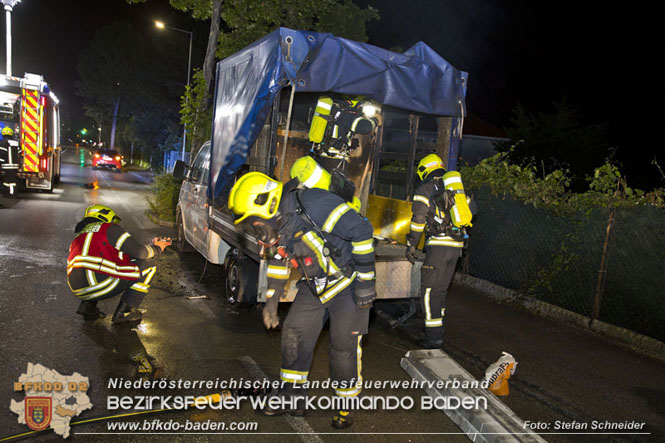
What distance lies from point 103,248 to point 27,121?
11165 mm

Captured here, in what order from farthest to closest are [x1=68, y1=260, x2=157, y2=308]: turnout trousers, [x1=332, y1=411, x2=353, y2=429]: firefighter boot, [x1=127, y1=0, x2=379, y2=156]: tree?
[x1=127, y1=0, x2=379, y2=156]: tree → [x1=68, y1=260, x2=157, y2=308]: turnout trousers → [x1=332, y1=411, x2=353, y2=429]: firefighter boot

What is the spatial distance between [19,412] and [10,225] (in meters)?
8.21

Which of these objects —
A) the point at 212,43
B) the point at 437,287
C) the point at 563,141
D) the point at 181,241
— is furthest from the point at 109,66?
the point at 437,287

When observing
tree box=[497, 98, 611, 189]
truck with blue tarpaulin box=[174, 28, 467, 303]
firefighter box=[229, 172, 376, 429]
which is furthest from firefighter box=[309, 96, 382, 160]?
tree box=[497, 98, 611, 189]

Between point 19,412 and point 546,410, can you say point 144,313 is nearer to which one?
point 19,412

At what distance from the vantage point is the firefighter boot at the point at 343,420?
359cm

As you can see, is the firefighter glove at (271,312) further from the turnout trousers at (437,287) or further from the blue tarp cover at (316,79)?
the blue tarp cover at (316,79)

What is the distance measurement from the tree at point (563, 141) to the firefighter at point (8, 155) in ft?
51.4

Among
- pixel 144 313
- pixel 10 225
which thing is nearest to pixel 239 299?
pixel 144 313

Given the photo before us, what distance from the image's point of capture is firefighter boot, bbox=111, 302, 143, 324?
5.38m

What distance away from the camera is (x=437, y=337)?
5332 millimetres

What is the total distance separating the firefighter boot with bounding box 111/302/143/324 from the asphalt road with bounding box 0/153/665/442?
117 millimetres

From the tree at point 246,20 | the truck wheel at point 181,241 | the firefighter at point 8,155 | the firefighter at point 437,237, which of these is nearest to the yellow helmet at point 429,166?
the firefighter at point 437,237

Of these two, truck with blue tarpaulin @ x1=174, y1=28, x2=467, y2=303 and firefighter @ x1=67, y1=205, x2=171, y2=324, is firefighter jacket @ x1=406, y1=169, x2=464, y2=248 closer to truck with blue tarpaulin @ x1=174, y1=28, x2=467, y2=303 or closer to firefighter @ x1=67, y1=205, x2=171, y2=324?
truck with blue tarpaulin @ x1=174, y1=28, x2=467, y2=303
